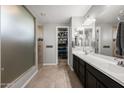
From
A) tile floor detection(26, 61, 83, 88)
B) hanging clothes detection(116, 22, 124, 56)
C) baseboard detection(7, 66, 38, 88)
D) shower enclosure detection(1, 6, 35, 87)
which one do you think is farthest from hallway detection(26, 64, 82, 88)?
hanging clothes detection(116, 22, 124, 56)

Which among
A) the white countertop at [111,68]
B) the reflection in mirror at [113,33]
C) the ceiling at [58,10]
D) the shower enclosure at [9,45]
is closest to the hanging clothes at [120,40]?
the reflection in mirror at [113,33]

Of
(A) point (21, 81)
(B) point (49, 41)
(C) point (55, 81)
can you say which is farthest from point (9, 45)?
(B) point (49, 41)

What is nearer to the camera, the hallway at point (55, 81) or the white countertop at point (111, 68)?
the white countertop at point (111, 68)

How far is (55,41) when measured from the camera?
7672mm

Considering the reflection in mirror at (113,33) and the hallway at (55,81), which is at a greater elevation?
the reflection in mirror at (113,33)

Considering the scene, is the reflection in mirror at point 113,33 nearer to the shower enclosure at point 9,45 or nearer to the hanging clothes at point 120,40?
→ the hanging clothes at point 120,40

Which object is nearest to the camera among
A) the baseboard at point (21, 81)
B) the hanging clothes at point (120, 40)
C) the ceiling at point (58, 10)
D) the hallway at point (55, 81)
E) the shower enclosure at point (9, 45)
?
the hanging clothes at point (120, 40)

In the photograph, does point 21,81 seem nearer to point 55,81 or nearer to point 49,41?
point 55,81

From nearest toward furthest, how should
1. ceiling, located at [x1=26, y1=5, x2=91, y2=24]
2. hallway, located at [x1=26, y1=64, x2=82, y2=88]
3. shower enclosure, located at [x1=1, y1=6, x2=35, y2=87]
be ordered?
shower enclosure, located at [x1=1, y1=6, x2=35, y2=87] < hallway, located at [x1=26, y1=64, x2=82, y2=88] < ceiling, located at [x1=26, y1=5, x2=91, y2=24]

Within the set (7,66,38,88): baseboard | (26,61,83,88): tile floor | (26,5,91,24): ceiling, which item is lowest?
(26,61,83,88): tile floor

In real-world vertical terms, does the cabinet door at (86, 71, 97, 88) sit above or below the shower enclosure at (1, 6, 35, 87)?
below

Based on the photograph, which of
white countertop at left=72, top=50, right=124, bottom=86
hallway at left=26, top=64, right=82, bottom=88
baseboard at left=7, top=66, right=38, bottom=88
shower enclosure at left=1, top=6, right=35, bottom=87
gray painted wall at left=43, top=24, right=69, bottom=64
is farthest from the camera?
gray painted wall at left=43, top=24, right=69, bottom=64

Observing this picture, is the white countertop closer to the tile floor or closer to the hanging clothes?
the hanging clothes
